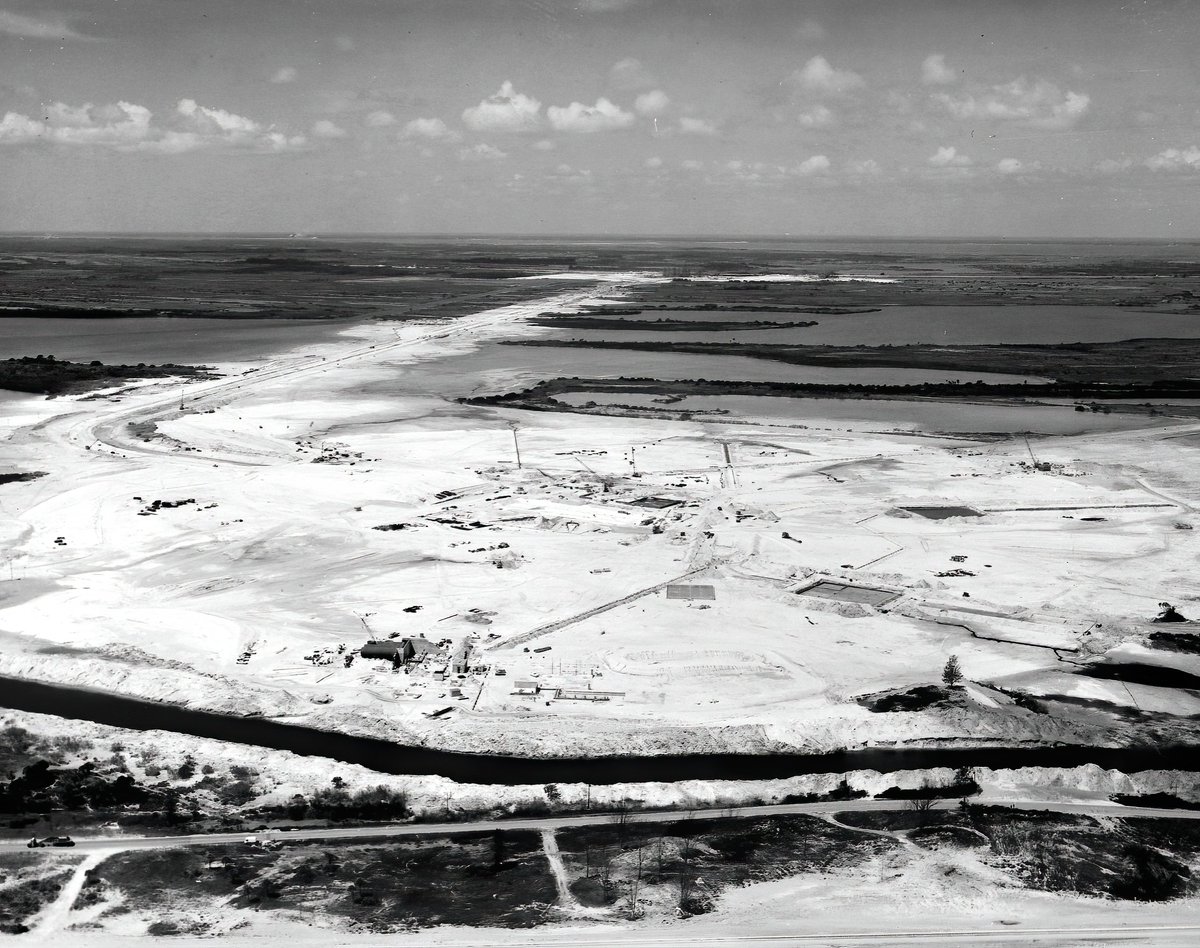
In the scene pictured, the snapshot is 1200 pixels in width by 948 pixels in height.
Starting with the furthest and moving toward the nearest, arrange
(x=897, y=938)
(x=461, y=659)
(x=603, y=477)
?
1. (x=603, y=477)
2. (x=461, y=659)
3. (x=897, y=938)

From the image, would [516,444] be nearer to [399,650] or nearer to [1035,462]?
[1035,462]

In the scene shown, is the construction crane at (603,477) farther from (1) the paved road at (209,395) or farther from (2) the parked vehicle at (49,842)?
(2) the parked vehicle at (49,842)

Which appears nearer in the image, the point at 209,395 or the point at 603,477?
the point at 603,477

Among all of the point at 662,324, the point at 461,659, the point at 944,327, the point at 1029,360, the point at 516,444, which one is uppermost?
the point at 944,327

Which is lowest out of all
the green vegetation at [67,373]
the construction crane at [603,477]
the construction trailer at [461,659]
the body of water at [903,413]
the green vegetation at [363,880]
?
the green vegetation at [363,880]

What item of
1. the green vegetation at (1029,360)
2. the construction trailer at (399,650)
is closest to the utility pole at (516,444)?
the construction trailer at (399,650)

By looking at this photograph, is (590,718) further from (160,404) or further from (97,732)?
(160,404)

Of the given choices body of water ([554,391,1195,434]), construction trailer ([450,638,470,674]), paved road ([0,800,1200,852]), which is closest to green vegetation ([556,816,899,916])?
paved road ([0,800,1200,852])

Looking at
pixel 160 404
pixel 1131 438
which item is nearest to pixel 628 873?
pixel 1131 438

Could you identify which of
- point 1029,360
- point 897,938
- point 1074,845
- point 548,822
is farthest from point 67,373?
point 1074,845
